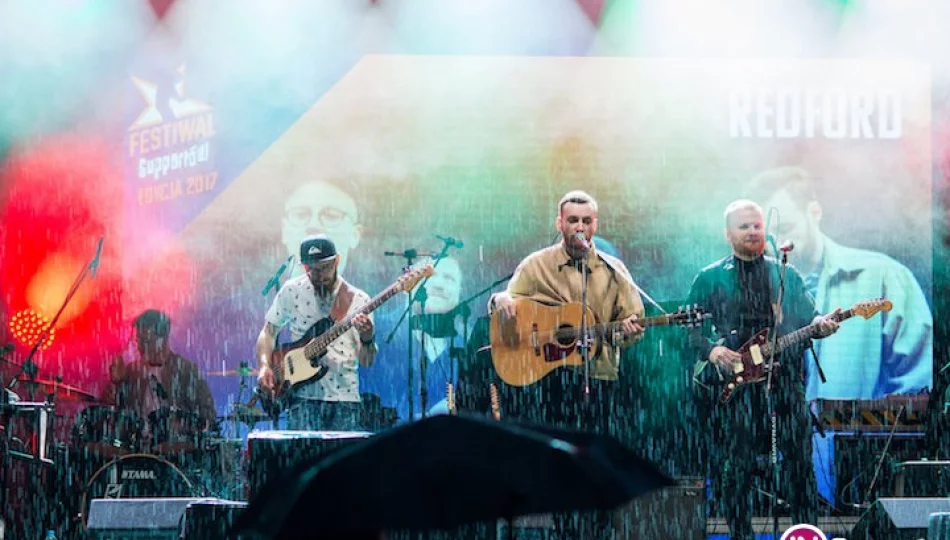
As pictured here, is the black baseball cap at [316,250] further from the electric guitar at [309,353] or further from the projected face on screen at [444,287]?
the projected face on screen at [444,287]

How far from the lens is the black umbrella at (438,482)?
3959 mm

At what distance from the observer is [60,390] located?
10445 mm

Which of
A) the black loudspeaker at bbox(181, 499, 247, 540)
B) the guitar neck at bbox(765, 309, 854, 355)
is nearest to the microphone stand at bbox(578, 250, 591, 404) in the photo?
the guitar neck at bbox(765, 309, 854, 355)

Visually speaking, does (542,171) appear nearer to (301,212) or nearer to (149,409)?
(301,212)

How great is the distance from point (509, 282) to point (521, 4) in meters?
2.25

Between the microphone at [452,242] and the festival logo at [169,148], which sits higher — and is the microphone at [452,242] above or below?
below

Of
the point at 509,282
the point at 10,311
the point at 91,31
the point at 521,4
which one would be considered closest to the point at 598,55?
the point at 521,4

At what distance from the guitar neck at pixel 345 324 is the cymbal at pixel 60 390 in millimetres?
1742

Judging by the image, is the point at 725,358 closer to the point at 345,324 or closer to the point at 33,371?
the point at 345,324

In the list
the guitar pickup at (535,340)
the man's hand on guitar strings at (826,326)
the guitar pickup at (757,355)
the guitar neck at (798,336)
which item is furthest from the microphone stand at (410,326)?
the man's hand on guitar strings at (826,326)

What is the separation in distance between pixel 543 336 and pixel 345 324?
1.58 meters

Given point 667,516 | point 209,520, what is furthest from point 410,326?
point 209,520

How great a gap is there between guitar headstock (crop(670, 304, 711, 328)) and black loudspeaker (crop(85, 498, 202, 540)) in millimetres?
3770

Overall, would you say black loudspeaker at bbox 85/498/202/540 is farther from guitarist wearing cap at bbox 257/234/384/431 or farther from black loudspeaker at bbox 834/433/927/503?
black loudspeaker at bbox 834/433/927/503
